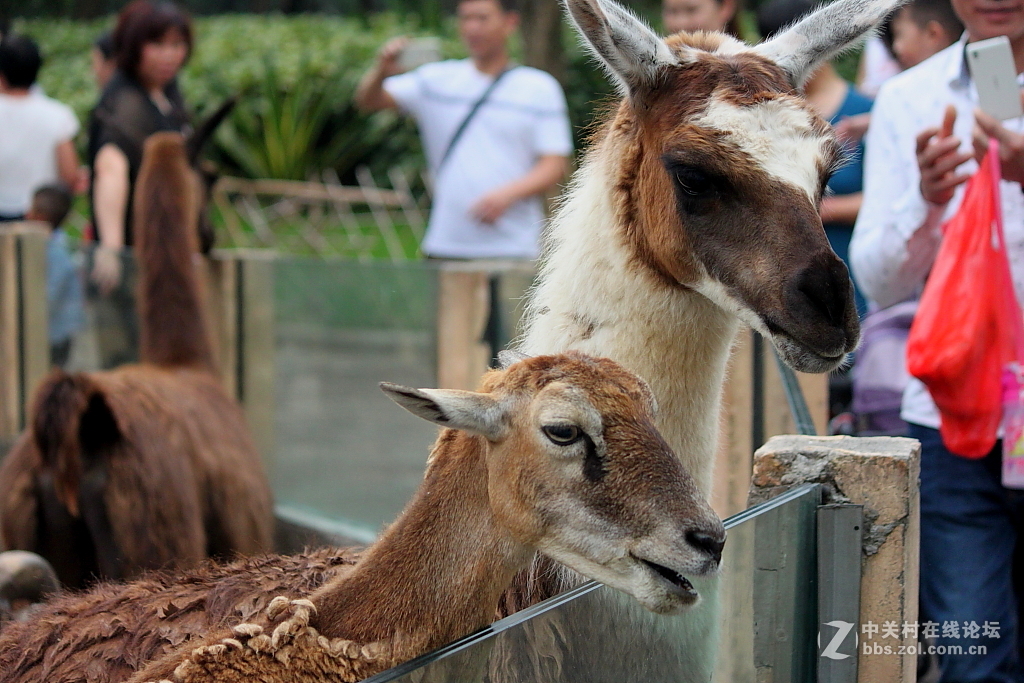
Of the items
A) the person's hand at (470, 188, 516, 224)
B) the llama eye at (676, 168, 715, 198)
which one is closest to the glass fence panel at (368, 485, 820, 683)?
the llama eye at (676, 168, 715, 198)

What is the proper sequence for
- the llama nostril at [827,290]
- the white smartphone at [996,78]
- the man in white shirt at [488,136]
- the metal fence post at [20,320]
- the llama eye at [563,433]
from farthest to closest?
the metal fence post at [20,320], the man in white shirt at [488,136], the white smartphone at [996,78], the llama nostril at [827,290], the llama eye at [563,433]

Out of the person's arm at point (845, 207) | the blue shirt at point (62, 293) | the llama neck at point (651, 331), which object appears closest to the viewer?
the llama neck at point (651, 331)

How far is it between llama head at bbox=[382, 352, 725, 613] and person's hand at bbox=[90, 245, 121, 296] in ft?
16.0

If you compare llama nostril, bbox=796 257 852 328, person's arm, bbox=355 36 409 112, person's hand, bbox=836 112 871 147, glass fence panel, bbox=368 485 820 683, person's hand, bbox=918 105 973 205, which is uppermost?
person's arm, bbox=355 36 409 112

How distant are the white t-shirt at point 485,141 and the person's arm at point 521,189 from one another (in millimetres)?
62

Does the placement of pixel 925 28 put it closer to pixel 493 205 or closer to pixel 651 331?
pixel 493 205

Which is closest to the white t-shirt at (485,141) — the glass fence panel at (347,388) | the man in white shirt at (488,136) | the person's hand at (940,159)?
the man in white shirt at (488,136)

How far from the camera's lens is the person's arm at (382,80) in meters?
6.20

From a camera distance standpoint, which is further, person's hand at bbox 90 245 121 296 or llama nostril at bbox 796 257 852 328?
person's hand at bbox 90 245 121 296

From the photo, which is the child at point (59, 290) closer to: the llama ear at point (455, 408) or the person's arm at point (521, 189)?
the person's arm at point (521, 189)

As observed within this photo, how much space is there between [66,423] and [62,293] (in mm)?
3221

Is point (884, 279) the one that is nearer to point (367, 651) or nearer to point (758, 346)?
point (758, 346)

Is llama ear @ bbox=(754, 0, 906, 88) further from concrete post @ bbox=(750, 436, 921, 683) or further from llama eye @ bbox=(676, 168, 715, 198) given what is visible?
concrete post @ bbox=(750, 436, 921, 683)

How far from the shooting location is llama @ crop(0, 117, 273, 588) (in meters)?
4.45
